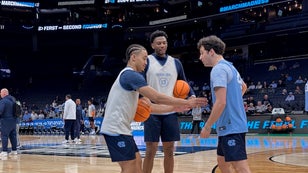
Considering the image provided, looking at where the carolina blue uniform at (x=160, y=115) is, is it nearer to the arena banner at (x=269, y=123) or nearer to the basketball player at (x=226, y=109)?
the basketball player at (x=226, y=109)

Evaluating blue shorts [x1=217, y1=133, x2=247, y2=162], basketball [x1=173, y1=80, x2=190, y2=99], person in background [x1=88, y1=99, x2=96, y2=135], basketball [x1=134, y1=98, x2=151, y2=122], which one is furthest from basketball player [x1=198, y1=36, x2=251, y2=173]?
person in background [x1=88, y1=99, x2=96, y2=135]

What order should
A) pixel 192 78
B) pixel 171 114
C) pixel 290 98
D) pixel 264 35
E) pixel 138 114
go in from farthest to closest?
pixel 192 78 < pixel 264 35 < pixel 290 98 < pixel 171 114 < pixel 138 114

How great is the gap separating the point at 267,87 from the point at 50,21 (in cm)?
2335

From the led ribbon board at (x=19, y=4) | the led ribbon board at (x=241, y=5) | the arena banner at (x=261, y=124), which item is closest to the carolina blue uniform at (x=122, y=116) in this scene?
the arena banner at (x=261, y=124)

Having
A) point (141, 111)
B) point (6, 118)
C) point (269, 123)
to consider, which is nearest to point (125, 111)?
point (141, 111)

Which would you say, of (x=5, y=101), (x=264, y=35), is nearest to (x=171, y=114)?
(x=5, y=101)

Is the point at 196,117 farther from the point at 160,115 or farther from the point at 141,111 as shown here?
the point at 141,111

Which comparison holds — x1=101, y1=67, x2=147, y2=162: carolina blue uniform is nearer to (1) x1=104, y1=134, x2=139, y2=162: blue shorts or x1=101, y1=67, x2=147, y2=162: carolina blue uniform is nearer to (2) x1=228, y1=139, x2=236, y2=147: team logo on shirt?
(1) x1=104, y1=134, x2=139, y2=162: blue shorts

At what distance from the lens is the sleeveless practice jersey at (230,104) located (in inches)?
150

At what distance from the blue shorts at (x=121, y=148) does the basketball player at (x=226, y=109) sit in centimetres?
67

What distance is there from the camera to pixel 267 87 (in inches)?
950

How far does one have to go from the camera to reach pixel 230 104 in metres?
3.87

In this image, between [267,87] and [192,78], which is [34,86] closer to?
[192,78]

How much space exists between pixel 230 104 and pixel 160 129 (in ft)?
4.22
